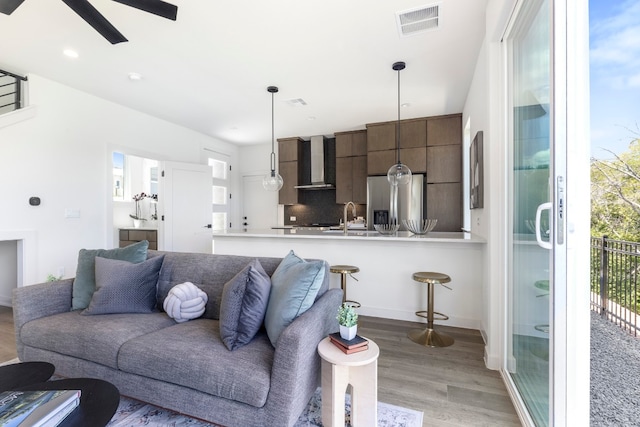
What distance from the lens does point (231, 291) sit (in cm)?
168

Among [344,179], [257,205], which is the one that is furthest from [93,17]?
[257,205]

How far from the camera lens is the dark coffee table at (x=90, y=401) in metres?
1.05

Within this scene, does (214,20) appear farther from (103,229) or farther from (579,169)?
(103,229)

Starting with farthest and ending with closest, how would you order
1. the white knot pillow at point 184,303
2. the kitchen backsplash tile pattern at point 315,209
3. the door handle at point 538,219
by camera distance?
the kitchen backsplash tile pattern at point 315,209 < the white knot pillow at point 184,303 < the door handle at point 538,219

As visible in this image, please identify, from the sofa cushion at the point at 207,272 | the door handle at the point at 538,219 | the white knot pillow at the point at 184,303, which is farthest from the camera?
the sofa cushion at the point at 207,272

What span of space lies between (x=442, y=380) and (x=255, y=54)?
322 centimetres

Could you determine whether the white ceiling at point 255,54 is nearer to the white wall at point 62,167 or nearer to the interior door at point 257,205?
the white wall at point 62,167

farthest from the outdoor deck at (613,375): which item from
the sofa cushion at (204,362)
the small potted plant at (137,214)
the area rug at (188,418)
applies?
the small potted plant at (137,214)

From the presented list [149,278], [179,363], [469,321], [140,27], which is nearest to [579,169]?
[179,363]

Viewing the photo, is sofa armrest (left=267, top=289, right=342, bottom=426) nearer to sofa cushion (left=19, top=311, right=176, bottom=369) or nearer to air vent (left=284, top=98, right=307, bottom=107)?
sofa cushion (left=19, top=311, right=176, bottom=369)

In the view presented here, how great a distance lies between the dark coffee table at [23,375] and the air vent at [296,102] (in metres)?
3.69

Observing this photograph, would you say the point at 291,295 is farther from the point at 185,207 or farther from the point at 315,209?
the point at 315,209

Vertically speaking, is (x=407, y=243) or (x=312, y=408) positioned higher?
(x=407, y=243)

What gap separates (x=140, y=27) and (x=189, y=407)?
286 cm
